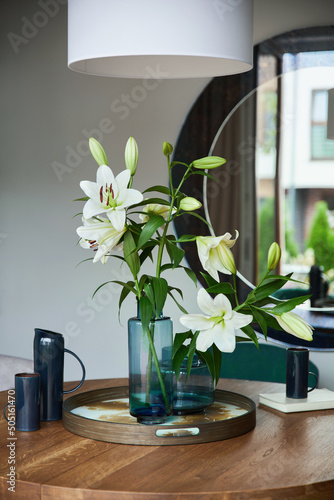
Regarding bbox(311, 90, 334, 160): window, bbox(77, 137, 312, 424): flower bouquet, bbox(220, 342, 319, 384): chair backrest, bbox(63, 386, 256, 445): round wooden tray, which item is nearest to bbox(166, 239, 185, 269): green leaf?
bbox(77, 137, 312, 424): flower bouquet

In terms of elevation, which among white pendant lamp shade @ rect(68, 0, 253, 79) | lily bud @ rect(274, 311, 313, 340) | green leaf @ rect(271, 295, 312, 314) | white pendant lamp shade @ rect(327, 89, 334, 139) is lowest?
lily bud @ rect(274, 311, 313, 340)

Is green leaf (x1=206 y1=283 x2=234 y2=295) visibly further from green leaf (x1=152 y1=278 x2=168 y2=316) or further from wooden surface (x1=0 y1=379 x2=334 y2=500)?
wooden surface (x1=0 y1=379 x2=334 y2=500)

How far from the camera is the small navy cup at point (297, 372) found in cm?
188

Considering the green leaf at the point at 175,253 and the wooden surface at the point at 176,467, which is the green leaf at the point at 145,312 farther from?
the wooden surface at the point at 176,467

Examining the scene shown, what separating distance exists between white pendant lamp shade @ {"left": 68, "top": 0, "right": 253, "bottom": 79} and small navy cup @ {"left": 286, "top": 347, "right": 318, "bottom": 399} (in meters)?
0.82

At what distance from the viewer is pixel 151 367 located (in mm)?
1555

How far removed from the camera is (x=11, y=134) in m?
3.62

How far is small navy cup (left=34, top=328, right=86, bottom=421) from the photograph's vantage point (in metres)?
1.73

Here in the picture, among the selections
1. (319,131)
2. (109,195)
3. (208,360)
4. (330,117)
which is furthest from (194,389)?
(319,131)

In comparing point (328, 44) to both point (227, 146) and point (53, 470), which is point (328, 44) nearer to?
point (227, 146)

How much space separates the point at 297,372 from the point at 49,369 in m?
0.70

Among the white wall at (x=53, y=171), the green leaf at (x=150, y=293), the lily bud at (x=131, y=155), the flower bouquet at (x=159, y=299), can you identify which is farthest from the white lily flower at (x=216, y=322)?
the white wall at (x=53, y=171)

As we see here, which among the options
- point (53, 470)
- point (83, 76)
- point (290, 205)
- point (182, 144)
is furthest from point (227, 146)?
point (53, 470)

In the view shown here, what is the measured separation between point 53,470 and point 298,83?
4.10 meters
